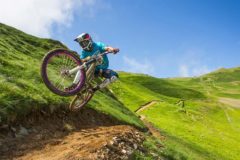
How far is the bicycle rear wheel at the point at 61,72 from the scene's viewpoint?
16.9 meters

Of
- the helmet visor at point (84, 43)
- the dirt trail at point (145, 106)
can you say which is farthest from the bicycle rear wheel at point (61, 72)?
the dirt trail at point (145, 106)

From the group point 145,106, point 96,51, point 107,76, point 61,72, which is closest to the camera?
point 61,72

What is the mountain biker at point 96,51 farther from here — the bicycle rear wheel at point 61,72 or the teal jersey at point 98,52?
the bicycle rear wheel at point 61,72

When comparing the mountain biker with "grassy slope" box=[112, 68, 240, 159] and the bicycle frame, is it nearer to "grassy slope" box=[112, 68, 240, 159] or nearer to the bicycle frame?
the bicycle frame

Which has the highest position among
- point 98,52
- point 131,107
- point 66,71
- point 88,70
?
point 131,107

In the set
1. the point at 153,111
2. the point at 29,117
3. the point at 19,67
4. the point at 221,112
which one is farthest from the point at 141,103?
the point at 29,117

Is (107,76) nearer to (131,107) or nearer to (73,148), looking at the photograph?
(73,148)

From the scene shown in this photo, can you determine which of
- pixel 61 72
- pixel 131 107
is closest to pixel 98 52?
pixel 61 72

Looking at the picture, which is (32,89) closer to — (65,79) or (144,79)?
(65,79)

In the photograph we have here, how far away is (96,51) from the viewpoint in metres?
18.7

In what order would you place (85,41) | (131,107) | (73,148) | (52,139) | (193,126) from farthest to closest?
(131,107) → (193,126) → (85,41) → (52,139) → (73,148)

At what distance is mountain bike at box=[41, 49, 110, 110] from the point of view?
17.0 m

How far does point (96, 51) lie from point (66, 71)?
7.17 feet

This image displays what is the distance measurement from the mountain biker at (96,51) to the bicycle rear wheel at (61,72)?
0.92 metres
